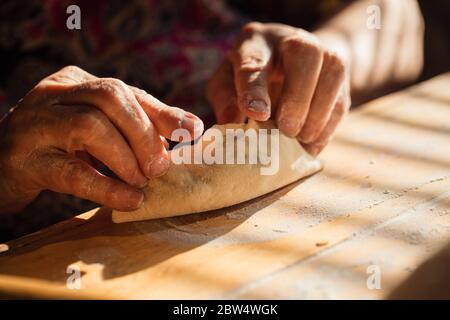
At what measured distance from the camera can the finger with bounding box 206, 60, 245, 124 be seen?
1.42m

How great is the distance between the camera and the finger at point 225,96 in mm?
1419

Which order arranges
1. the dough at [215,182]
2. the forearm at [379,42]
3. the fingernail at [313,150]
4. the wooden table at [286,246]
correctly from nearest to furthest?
the wooden table at [286,246] → the dough at [215,182] → the fingernail at [313,150] → the forearm at [379,42]

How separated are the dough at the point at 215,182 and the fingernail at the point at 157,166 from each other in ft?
0.13

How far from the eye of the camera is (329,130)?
1.35 m

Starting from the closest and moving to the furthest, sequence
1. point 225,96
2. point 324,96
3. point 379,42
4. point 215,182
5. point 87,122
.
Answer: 1. point 87,122
2. point 215,182
3. point 324,96
4. point 225,96
5. point 379,42

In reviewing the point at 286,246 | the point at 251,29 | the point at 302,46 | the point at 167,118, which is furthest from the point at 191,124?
the point at 251,29

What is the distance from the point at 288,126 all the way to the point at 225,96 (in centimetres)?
24

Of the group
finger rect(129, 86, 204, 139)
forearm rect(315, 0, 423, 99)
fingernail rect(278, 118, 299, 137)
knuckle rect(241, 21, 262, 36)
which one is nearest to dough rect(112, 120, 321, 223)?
fingernail rect(278, 118, 299, 137)

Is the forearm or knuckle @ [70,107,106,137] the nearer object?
knuckle @ [70,107,106,137]

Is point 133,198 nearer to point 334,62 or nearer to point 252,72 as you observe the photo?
point 252,72

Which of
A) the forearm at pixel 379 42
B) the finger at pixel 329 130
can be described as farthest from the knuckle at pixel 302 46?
the forearm at pixel 379 42

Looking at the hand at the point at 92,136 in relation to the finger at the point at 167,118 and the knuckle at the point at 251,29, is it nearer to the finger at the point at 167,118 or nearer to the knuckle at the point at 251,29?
the finger at the point at 167,118

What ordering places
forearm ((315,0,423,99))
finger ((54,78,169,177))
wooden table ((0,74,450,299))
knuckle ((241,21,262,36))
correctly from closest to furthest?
wooden table ((0,74,450,299)) < finger ((54,78,169,177)) < knuckle ((241,21,262,36)) < forearm ((315,0,423,99))

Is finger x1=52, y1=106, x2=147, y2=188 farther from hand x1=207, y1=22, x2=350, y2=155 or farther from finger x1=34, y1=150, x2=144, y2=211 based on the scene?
hand x1=207, y1=22, x2=350, y2=155
